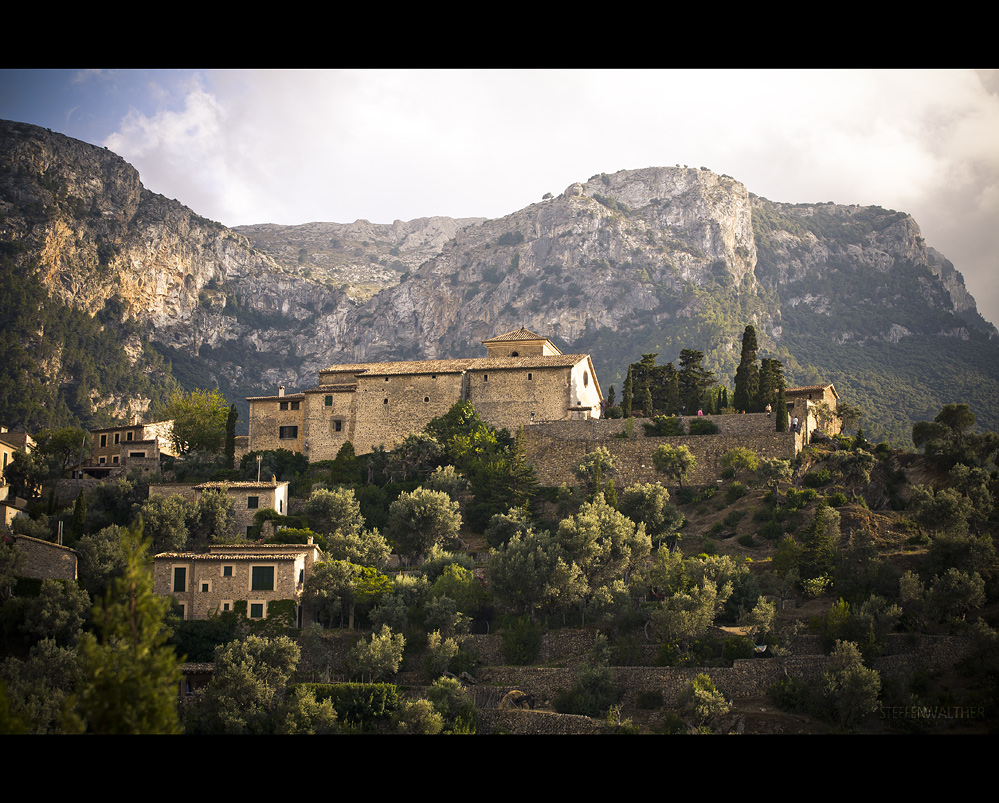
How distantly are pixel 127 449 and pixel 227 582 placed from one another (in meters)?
19.7

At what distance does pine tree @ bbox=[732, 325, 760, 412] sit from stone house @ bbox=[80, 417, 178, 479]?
2951cm

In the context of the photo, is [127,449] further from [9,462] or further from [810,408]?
[810,408]

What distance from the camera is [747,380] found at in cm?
4866

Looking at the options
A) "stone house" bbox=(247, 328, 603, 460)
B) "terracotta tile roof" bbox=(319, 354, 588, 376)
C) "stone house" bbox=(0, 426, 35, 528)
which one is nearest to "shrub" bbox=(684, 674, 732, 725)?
"stone house" bbox=(247, 328, 603, 460)

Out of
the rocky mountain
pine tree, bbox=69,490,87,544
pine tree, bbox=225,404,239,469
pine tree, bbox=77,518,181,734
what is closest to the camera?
pine tree, bbox=77,518,181,734

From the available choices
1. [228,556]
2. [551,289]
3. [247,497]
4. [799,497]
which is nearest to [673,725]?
[799,497]

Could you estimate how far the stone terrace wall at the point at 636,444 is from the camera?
43.7 m

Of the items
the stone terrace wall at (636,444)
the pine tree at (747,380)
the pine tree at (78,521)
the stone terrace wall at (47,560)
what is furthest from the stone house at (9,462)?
the pine tree at (747,380)

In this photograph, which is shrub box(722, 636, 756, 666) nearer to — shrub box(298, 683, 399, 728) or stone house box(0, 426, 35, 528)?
shrub box(298, 683, 399, 728)

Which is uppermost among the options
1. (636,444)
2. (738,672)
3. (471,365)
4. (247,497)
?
(471,365)

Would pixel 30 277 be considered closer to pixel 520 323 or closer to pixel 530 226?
pixel 520 323

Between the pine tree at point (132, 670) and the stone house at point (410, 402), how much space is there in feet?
121

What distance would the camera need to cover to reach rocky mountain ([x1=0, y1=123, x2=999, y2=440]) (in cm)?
10181

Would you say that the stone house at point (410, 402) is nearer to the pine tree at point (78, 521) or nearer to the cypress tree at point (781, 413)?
the cypress tree at point (781, 413)
